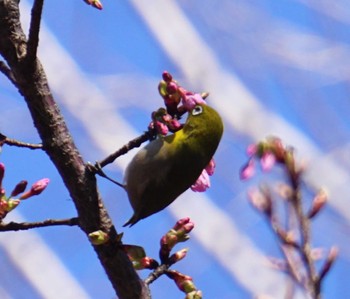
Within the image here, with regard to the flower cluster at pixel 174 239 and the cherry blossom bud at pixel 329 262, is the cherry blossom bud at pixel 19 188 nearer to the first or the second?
the flower cluster at pixel 174 239

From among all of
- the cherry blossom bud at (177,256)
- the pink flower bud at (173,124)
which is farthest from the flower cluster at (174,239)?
the pink flower bud at (173,124)

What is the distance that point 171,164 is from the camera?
2.50 meters

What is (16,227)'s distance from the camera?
189cm

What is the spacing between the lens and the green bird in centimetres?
239

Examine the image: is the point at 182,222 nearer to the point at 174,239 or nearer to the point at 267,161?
the point at 174,239

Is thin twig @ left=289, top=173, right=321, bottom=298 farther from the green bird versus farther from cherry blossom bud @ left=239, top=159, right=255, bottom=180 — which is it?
the green bird

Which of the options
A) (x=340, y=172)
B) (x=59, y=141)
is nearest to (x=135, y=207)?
(x=59, y=141)

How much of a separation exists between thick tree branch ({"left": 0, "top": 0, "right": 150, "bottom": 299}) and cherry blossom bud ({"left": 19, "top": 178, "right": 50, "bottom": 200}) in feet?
1.01

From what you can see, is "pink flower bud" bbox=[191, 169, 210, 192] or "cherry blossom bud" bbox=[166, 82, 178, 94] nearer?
"cherry blossom bud" bbox=[166, 82, 178, 94]

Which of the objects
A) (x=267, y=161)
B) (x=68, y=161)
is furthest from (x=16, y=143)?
(x=267, y=161)

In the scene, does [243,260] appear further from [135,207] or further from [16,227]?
[16,227]

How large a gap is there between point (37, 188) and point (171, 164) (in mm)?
423

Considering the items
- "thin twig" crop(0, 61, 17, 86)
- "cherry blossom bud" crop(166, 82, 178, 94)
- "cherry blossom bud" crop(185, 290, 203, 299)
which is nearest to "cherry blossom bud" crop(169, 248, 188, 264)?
"cherry blossom bud" crop(185, 290, 203, 299)

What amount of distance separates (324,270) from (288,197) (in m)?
0.13
